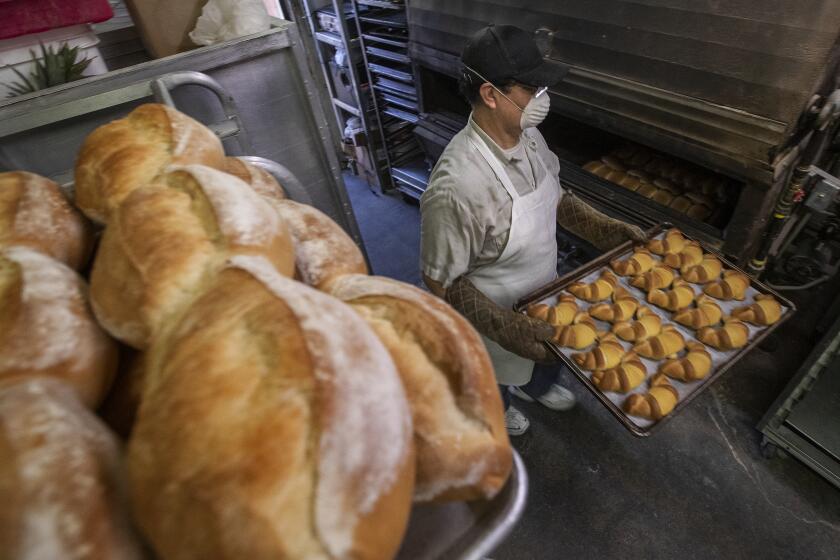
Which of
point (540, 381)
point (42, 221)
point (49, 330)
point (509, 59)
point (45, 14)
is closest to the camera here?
point (49, 330)

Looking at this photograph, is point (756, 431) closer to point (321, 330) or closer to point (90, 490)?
point (321, 330)

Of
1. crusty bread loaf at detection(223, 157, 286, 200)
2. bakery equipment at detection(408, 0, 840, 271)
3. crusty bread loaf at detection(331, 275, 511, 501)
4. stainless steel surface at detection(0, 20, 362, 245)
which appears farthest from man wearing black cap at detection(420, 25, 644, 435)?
crusty bread loaf at detection(331, 275, 511, 501)

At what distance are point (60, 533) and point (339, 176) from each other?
2.26m

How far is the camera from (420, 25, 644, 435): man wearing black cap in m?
1.78

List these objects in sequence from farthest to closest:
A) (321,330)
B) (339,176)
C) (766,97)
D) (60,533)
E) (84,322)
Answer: (339,176), (766,97), (84,322), (321,330), (60,533)

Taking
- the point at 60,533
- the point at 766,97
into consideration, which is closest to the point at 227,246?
the point at 60,533

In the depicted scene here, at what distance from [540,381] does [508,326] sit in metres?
1.07

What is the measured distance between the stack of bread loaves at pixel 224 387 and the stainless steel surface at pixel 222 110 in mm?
1049

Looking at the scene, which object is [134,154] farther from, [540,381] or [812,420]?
[812,420]

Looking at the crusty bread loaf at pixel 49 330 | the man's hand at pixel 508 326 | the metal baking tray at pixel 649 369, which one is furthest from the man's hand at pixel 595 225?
the crusty bread loaf at pixel 49 330

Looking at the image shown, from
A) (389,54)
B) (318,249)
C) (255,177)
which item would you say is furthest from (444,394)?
(389,54)

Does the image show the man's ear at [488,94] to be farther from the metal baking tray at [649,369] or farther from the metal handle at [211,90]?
the metal handle at [211,90]

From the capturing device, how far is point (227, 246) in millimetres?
589

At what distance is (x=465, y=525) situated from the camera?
0.55 meters
